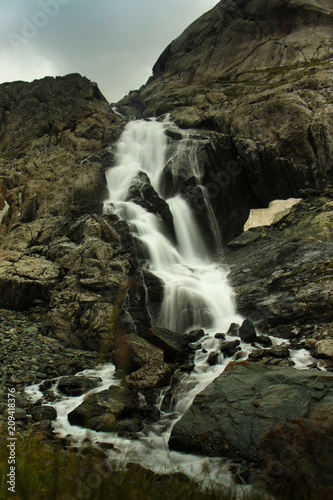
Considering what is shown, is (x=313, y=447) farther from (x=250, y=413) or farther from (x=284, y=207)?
(x=284, y=207)

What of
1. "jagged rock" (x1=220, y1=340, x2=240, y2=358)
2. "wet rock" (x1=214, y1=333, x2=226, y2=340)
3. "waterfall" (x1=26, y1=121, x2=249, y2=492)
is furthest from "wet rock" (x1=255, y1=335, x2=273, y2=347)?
"wet rock" (x1=214, y1=333, x2=226, y2=340)

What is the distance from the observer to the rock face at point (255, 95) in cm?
2820

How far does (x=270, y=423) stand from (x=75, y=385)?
7.02m

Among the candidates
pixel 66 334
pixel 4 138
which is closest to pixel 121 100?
pixel 4 138

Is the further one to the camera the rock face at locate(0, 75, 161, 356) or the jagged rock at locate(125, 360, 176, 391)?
the rock face at locate(0, 75, 161, 356)

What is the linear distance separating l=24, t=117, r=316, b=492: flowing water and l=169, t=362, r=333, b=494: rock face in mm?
559

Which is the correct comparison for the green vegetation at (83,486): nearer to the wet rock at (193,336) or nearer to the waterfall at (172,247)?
the wet rock at (193,336)

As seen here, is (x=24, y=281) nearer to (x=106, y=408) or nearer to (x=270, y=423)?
(x=106, y=408)

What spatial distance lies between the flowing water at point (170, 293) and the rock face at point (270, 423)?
559 mm

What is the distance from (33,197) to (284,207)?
72.5 ft

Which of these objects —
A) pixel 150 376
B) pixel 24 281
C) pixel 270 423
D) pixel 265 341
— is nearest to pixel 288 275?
pixel 265 341

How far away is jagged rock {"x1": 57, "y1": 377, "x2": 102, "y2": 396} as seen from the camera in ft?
36.2

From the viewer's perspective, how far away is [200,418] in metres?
8.23

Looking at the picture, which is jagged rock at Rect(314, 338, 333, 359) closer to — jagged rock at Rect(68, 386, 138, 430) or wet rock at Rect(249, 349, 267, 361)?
wet rock at Rect(249, 349, 267, 361)
